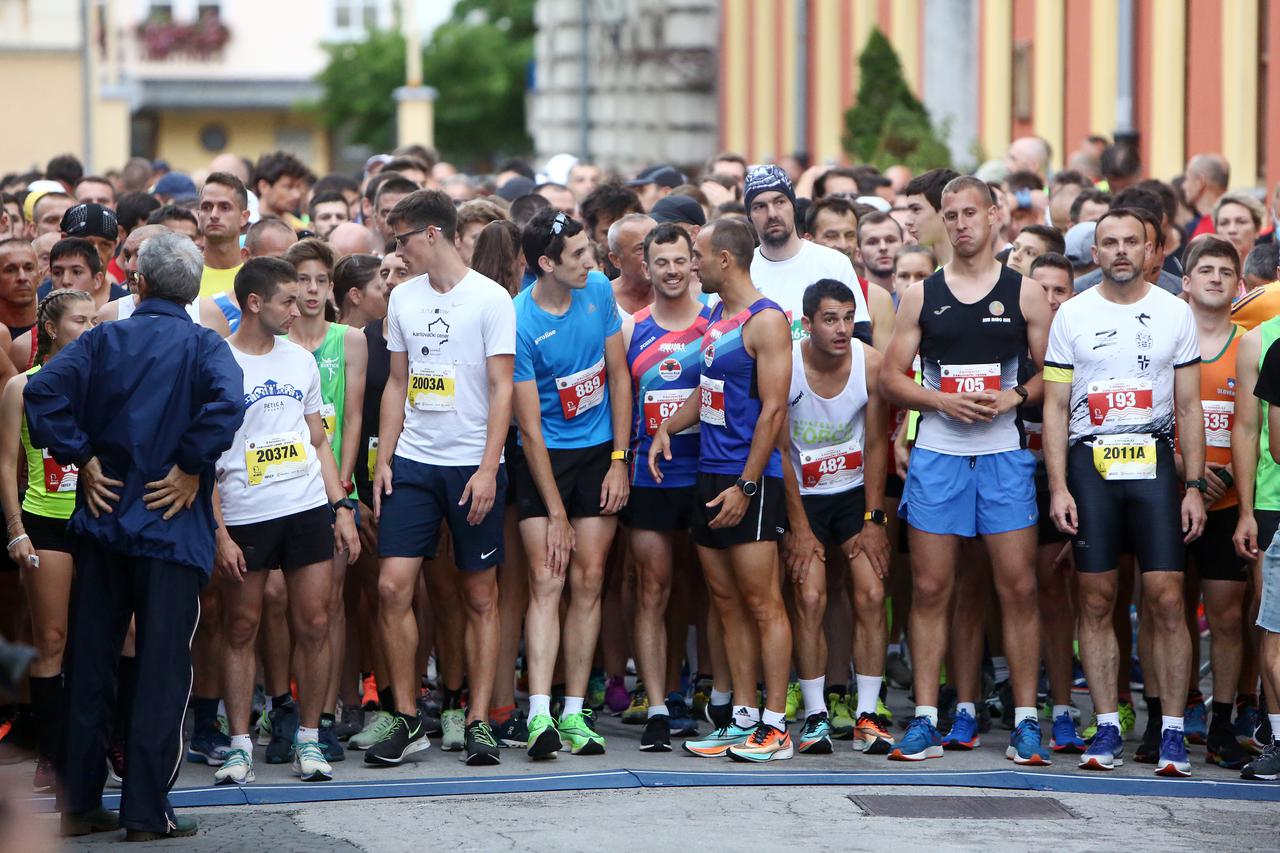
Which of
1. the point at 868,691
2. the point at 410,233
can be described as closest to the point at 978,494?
the point at 868,691

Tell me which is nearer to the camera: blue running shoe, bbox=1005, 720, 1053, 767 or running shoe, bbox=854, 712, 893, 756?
blue running shoe, bbox=1005, 720, 1053, 767

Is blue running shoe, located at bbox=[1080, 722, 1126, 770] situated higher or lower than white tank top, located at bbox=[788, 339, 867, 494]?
lower

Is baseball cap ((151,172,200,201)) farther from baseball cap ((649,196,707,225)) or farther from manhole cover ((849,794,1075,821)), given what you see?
manhole cover ((849,794,1075,821))

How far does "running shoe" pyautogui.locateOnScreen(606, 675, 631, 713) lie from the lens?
32.8ft

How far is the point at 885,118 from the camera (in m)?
24.6

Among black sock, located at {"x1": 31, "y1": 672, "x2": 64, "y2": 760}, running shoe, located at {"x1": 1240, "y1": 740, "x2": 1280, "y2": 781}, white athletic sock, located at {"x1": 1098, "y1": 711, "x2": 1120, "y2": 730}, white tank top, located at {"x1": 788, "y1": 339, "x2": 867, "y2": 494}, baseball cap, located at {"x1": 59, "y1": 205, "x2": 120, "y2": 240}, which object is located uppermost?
baseball cap, located at {"x1": 59, "y1": 205, "x2": 120, "y2": 240}

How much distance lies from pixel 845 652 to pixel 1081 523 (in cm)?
137

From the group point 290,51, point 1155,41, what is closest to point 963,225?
point 1155,41

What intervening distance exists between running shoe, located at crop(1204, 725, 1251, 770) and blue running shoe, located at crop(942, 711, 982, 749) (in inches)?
36.4

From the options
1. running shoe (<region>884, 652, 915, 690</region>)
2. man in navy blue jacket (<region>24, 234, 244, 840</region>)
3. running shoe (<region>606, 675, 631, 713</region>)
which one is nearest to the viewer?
man in navy blue jacket (<region>24, 234, 244, 840</region>)

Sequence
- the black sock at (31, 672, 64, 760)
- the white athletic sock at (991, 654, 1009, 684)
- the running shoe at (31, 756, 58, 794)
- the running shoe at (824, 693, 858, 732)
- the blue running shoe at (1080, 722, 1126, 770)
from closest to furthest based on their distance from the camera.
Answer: the running shoe at (31, 756, 58, 794) → the black sock at (31, 672, 64, 760) → the blue running shoe at (1080, 722, 1126, 770) → the running shoe at (824, 693, 858, 732) → the white athletic sock at (991, 654, 1009, 684)

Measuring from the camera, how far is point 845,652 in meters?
9.70

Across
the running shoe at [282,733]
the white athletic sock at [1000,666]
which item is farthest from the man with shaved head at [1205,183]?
the running shoe at [282,733]

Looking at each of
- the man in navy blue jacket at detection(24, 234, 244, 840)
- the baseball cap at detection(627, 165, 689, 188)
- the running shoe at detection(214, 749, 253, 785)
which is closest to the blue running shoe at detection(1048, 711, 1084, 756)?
the running shoe at detection(214, 749, 253, 785)
